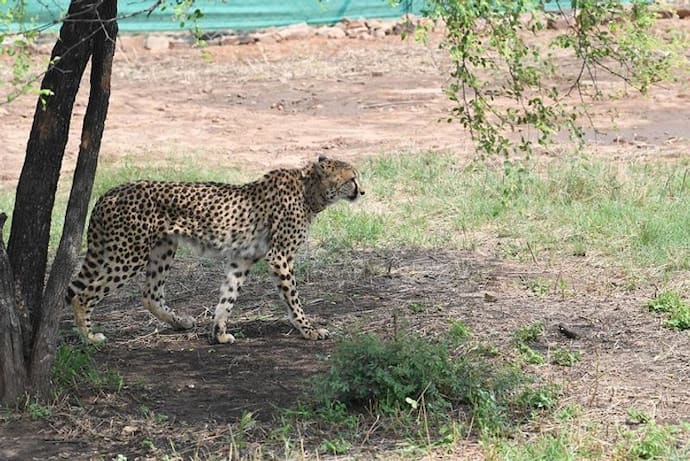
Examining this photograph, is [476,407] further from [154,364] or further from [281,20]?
[281,20]

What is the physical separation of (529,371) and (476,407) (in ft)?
2.88

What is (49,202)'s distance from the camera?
6172 millimetres

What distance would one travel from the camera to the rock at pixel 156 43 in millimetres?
20219

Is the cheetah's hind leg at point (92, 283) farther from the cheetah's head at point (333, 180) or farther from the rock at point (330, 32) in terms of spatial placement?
the rock at point (330, 32)

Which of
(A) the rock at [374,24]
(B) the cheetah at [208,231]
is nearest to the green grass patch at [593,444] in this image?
(B) the cheetah at [208,231]

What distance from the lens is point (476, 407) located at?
558cm

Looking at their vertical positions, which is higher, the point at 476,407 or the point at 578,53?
the point at 578,53

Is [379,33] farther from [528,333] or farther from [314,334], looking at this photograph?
[528,333]

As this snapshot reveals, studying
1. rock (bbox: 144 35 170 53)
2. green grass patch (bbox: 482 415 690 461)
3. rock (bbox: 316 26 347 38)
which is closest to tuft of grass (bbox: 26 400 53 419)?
green grass patch (bbox: 482 415 690 461)

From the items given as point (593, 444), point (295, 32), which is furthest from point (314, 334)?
point (295, 32)

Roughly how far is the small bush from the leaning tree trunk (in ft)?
4.58

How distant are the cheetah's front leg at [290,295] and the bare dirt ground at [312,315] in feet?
0.35

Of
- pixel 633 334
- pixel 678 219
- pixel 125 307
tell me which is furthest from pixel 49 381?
pixel 678 219

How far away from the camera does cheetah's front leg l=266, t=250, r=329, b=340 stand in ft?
23.7
